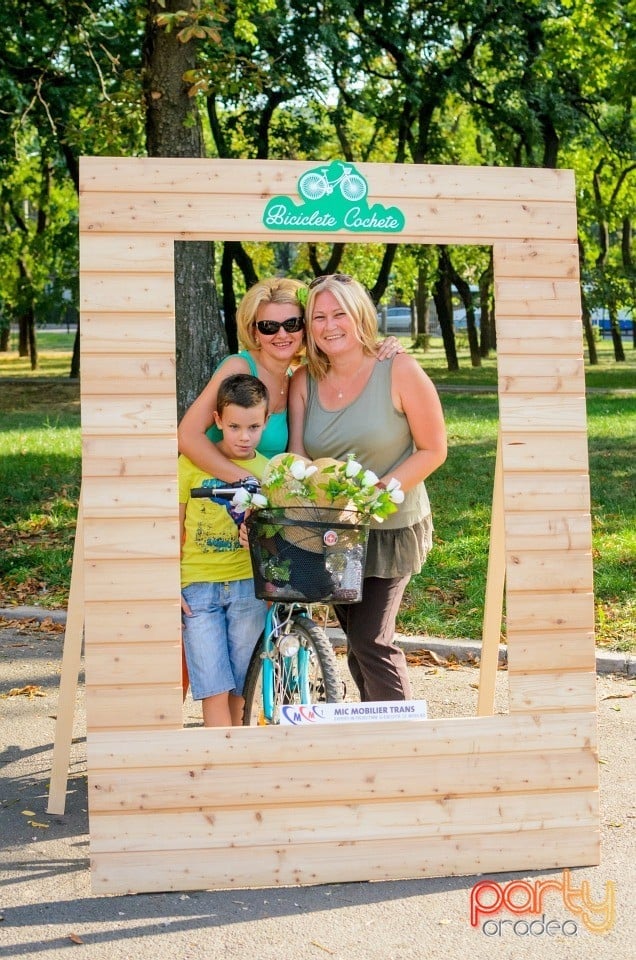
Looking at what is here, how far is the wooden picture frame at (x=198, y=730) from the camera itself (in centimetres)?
403

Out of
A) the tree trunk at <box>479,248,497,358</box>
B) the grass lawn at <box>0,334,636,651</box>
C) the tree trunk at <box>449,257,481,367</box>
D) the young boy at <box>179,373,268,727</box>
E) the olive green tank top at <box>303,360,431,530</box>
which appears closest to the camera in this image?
the olive green tank top at <box>303,360,431,530</box>

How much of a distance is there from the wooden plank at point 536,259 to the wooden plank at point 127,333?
123 cm

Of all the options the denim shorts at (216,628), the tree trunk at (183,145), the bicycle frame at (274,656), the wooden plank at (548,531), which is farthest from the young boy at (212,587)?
the tree trunk at (183,145)

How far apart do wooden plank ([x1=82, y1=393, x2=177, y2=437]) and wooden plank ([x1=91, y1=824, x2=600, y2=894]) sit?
4.88ft

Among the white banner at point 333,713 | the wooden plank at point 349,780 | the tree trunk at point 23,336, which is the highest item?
the tree trunk at point 23,336

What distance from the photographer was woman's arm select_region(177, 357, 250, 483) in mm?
4352

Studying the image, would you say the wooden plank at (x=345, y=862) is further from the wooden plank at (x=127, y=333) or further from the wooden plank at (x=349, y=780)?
the wooden plank at (x=127, y=333)

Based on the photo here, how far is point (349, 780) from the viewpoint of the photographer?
4.09 meters

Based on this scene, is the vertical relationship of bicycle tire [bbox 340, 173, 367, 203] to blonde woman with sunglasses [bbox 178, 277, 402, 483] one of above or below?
above

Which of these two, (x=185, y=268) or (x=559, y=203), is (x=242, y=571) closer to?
(x=559, y=203)

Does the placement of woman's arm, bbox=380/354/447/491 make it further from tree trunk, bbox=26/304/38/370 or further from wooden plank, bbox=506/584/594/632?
tree trunk, bbox=26/304/38/370

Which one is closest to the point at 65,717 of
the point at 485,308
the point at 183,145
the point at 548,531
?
the point at 548,531

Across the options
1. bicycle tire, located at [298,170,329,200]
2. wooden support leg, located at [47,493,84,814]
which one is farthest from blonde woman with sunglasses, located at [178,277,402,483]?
wooden support leg, located at [47,493,84,814]

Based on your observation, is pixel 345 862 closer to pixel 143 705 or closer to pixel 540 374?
pixel 143 705
